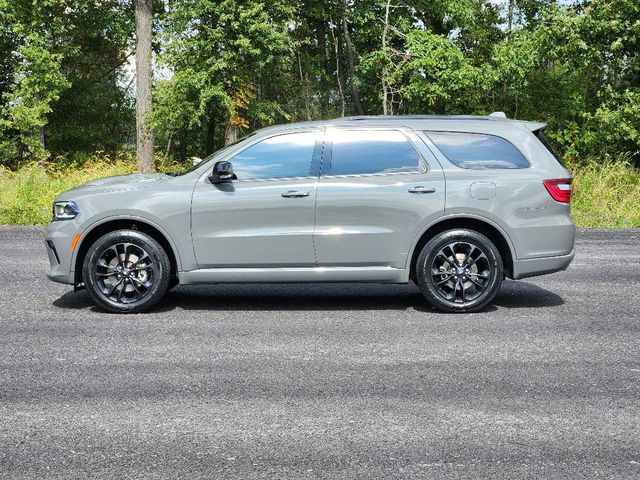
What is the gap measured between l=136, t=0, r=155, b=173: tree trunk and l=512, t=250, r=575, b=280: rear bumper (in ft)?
72.7

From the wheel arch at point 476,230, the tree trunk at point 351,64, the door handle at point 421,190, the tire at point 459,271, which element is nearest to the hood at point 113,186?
the door handle at point 421,190

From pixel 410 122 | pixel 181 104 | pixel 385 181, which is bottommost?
pixel 385 181

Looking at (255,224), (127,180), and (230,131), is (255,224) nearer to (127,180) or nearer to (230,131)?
(127,180)

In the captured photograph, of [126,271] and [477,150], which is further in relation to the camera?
[477,150]

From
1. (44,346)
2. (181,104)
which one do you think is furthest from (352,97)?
(44,346)

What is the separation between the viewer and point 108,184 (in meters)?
8.26

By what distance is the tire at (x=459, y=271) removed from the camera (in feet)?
26.1

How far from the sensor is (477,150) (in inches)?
324

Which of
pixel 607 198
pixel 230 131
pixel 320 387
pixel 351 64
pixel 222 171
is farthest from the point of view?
pixel 351 64

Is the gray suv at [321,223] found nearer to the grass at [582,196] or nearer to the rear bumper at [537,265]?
the rear bumper at [537,265]

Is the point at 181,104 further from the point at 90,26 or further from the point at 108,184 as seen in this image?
the point at 108,184

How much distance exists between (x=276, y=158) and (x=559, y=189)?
2.74m

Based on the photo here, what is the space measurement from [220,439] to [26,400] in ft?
4.95

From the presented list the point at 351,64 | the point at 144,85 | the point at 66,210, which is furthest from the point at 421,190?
the point at 351,64
